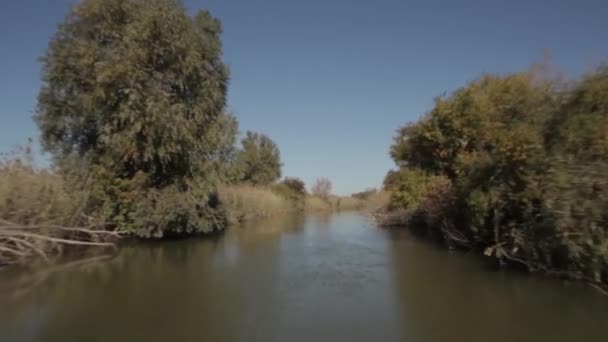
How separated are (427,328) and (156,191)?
1226 centimetres

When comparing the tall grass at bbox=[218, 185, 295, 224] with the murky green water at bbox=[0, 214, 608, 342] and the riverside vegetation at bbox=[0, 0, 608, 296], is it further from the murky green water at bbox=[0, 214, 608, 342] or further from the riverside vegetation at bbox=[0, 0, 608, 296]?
the murky green water at bbox=[0, 214, 608, 342]

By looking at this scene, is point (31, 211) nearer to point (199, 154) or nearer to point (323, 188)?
point (199, 154)

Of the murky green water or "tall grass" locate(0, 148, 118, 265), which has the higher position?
"tall grass" locate(0, 148, 118, 265)

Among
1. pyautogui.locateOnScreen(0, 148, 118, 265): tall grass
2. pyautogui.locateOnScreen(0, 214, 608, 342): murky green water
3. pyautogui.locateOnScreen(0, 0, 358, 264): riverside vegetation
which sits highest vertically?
pyautogui.locateOnScreen(0, 0, 358, 264): riverside vegetation

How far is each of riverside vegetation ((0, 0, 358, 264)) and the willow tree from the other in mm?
39

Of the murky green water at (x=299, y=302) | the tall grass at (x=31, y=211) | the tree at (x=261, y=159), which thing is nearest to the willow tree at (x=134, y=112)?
the tall grass at (x=31, y=211)

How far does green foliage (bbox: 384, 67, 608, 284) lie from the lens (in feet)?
23.5

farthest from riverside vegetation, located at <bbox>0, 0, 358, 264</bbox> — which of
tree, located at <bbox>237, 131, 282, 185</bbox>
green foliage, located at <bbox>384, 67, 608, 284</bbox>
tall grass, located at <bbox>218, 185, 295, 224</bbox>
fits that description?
tree, located at <bbox>237, 131, 282, 185</bbox>

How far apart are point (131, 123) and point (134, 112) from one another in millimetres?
562

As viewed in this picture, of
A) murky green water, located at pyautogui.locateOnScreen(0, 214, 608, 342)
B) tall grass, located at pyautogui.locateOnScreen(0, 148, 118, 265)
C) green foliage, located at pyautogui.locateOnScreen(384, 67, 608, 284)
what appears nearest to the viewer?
murky green water, located at pyautogui.locateOnScreen(0, 214, 608, 342)

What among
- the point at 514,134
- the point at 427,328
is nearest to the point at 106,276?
the point at 427,328

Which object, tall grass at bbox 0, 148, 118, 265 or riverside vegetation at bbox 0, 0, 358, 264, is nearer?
tall grass at bbox 0, 148, 118, 265

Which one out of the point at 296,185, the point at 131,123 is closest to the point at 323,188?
the point at 296,185

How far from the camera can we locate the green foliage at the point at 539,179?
282 inches
